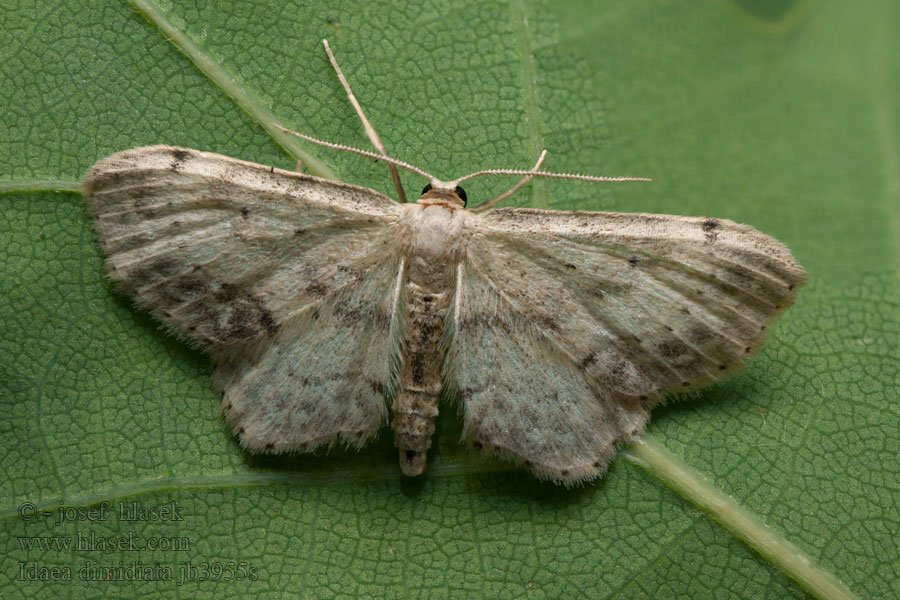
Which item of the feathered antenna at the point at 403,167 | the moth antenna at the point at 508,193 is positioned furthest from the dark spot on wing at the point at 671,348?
the moth antenna at the point at 508,193

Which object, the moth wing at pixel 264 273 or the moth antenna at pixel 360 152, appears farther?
the moth antenna at pixel 360 152

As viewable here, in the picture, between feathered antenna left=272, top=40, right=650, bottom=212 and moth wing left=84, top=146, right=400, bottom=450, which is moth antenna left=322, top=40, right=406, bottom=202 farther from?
moth wing left=84, top=146, right=400, bottom=450

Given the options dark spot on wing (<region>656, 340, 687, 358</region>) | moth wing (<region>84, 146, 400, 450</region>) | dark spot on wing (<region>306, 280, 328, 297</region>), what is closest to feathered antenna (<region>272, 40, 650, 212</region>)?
moth wing (<region>84, 146, 400, 450</region>)

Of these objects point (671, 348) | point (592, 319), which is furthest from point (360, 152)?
point (671, 348)

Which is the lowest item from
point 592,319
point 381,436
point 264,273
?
point 381,436

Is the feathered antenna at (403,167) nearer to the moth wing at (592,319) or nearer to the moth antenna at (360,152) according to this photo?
the moth antenna at (360,152)

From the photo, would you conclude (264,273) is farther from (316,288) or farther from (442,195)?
(442,195)

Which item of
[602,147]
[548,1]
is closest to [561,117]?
[602,147]
